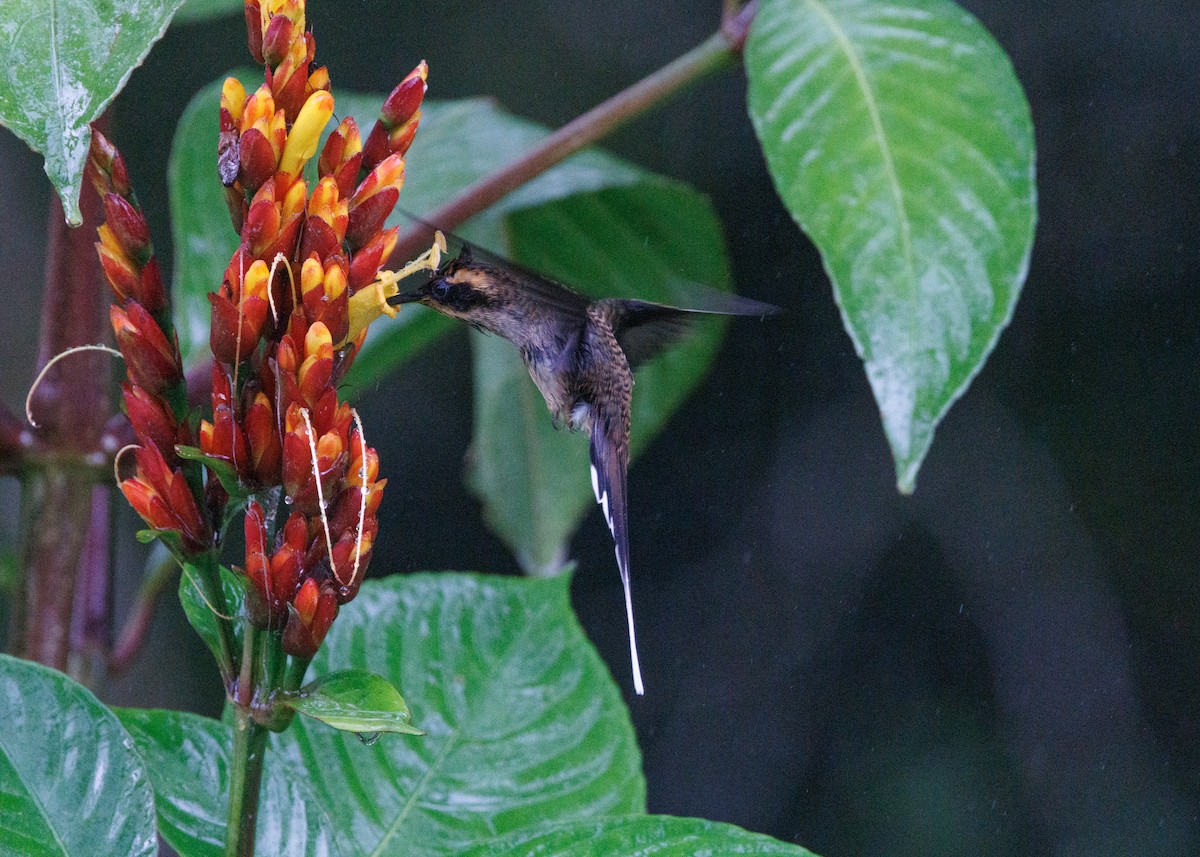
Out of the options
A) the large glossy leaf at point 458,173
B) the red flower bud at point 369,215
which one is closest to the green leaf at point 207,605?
the red flower bud at point 369,215

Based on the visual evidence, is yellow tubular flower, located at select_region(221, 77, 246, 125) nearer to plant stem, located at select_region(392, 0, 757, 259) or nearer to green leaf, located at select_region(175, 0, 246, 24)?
plant stem, located at select_region(392, 0, 757, 259)

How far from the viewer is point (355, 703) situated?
41cm

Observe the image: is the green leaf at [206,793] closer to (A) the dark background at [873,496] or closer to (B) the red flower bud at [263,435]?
(B) the red flower bud at [263,435]

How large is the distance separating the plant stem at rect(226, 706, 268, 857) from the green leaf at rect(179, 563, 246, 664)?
4 cm

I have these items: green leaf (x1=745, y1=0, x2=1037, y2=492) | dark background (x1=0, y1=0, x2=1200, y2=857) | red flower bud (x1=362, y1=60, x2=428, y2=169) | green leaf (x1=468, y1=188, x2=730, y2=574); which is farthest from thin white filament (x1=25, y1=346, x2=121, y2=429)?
dark background (x1=0, y1=0, x2=1200, y2=857)

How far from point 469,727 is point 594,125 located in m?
0.37

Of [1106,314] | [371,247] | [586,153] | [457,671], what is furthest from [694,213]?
[1106,314]

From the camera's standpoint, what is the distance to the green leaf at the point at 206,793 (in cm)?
54

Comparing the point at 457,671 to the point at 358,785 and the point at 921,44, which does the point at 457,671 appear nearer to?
the point at 358,785

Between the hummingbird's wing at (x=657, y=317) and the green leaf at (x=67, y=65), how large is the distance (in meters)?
0.35

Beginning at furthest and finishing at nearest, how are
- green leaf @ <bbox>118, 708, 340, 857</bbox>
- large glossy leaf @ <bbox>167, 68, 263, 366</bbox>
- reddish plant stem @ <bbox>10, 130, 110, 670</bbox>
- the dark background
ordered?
the dark background, large glossy leaf @ <bbox>167, 68, 263, 366</bbox>, reddish plant stem @ <bbox>10, 130, 110, 670</bbox>, green leaf @ <bbox>118, 708, 340, 857</bbox>

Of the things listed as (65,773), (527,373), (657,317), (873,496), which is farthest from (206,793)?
(873,496)

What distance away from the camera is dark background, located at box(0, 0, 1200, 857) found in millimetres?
1810

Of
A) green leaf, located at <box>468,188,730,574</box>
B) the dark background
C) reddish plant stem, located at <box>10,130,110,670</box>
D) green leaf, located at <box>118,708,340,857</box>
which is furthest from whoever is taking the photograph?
the dark background
